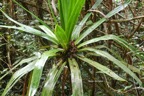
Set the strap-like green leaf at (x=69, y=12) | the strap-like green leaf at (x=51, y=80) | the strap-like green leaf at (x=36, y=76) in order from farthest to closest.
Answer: the strap-like green leaf at (x=69, y=12)
the strap-like green leaf at (x=51, y=80)
the strap-like green leaf at (x=36, y=76)

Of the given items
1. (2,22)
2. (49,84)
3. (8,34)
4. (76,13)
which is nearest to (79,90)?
(49,84)

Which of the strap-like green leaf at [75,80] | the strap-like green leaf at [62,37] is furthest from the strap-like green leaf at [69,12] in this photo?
the strap-like green leaf at [75,80]

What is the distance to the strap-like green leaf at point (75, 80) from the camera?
1.27 meters

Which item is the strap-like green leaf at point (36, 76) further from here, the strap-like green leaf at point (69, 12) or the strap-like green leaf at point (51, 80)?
the strap-like green leaf at point (69, 12)

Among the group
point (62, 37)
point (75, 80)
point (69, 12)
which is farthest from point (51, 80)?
point (69, 12)

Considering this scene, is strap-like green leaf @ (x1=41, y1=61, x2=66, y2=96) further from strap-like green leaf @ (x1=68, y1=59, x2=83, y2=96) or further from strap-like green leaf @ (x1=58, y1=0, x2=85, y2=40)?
strap-like green leaf @ (x1=58, y1=0, x2=85, y2=40)

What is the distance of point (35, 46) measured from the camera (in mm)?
2002

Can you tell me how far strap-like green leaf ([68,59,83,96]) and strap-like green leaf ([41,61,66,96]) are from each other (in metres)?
0.05

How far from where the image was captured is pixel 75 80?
4.31 ft

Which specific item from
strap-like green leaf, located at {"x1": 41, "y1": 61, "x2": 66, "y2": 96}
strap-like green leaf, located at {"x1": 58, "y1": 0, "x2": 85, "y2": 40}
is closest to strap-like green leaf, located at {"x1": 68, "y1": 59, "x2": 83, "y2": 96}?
strap-like green leaf, located at {"x1": 41, "y1": 61, "x2": 66, "y2": 96}

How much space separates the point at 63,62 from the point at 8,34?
99cm

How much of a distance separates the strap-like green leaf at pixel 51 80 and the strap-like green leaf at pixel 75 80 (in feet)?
0.18

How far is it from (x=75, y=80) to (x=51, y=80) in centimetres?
12

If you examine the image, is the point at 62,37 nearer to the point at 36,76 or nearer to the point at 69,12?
the point at 69,12
